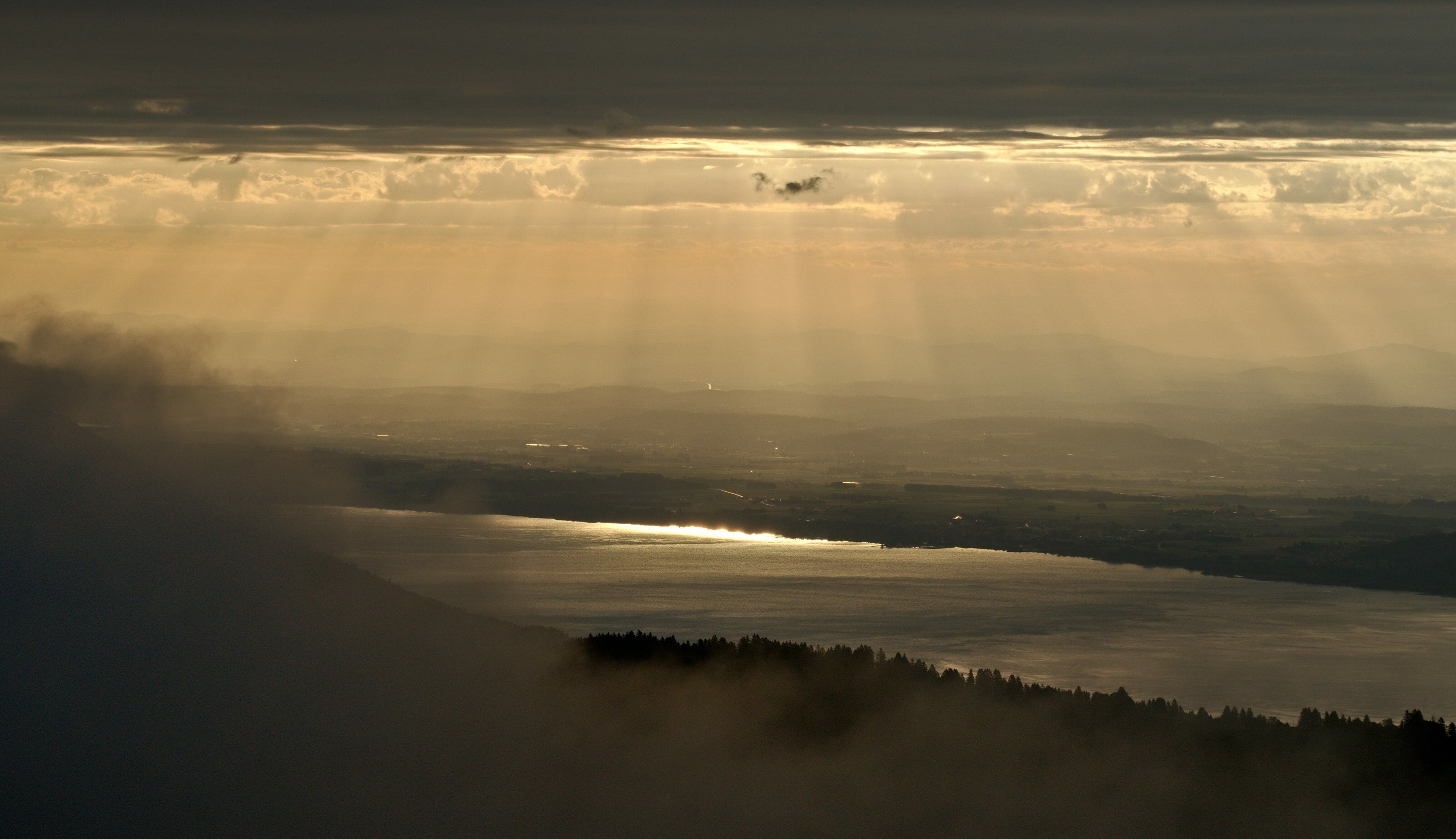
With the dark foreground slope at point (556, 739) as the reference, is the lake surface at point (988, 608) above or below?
above

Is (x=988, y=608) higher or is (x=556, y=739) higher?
(x=988, y=608)

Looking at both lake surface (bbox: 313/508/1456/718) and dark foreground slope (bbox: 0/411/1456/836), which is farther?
lake surface (bbox: 313/508/1456/718)

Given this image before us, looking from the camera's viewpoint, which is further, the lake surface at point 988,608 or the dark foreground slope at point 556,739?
the lake surface at point 988,608

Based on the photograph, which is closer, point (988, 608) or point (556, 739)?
point (556, 739)
